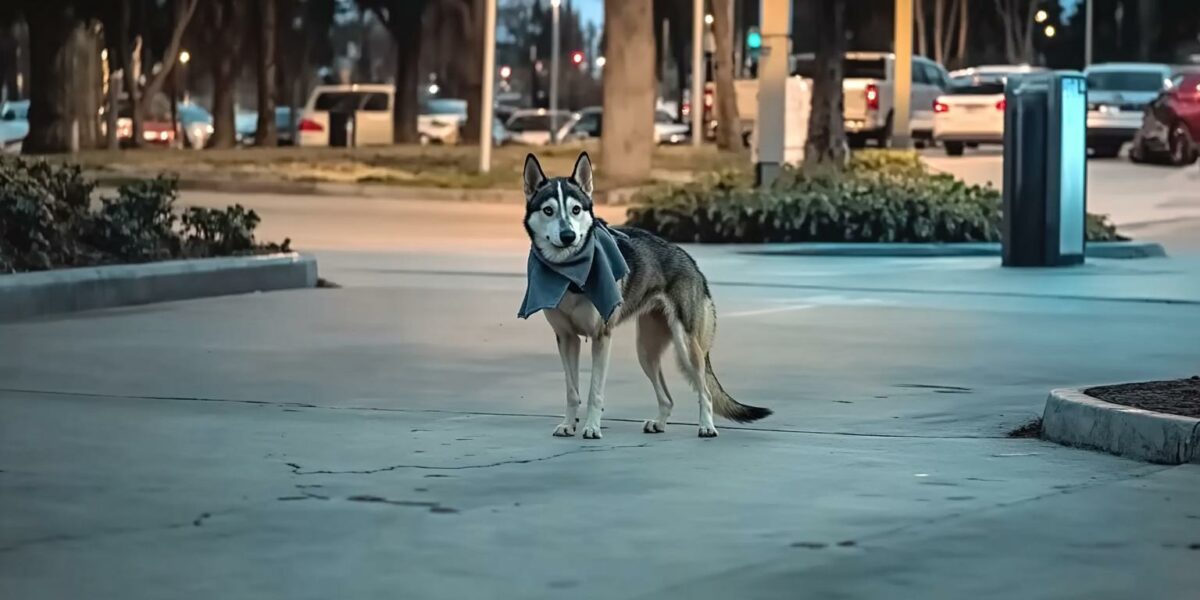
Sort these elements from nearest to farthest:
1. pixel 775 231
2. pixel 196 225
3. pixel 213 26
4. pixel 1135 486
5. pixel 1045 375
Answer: pixel 1135 486 → pixel 1045 375 → pixel 196 225 → pixel 775 231 → pixel 213 26

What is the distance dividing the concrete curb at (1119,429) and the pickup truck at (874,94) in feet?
101

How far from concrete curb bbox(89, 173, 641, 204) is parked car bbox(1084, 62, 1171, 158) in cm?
1371

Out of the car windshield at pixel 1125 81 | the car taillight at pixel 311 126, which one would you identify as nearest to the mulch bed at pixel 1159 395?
the car windshield at pixel 1125 81

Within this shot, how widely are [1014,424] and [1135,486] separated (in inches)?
72.5

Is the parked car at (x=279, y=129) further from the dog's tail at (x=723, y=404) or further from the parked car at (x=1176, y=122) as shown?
the dog's tail at (x=723, y=404)

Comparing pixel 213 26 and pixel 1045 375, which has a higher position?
pixel 213 26

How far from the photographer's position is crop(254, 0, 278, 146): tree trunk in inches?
2061

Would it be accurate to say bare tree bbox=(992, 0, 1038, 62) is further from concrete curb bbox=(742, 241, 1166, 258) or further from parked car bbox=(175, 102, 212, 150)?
concrete curb bbox=(742, 241, 1166, 258)

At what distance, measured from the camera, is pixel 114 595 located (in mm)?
6008

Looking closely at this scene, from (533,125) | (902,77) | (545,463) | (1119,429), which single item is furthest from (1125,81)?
(545,463)

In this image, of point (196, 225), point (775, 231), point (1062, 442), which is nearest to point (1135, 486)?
point (1062, 442)

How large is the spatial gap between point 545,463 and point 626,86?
2092cm

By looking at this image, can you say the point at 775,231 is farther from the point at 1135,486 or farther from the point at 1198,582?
the point at 1198,582

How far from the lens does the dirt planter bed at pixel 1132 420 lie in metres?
8.38
